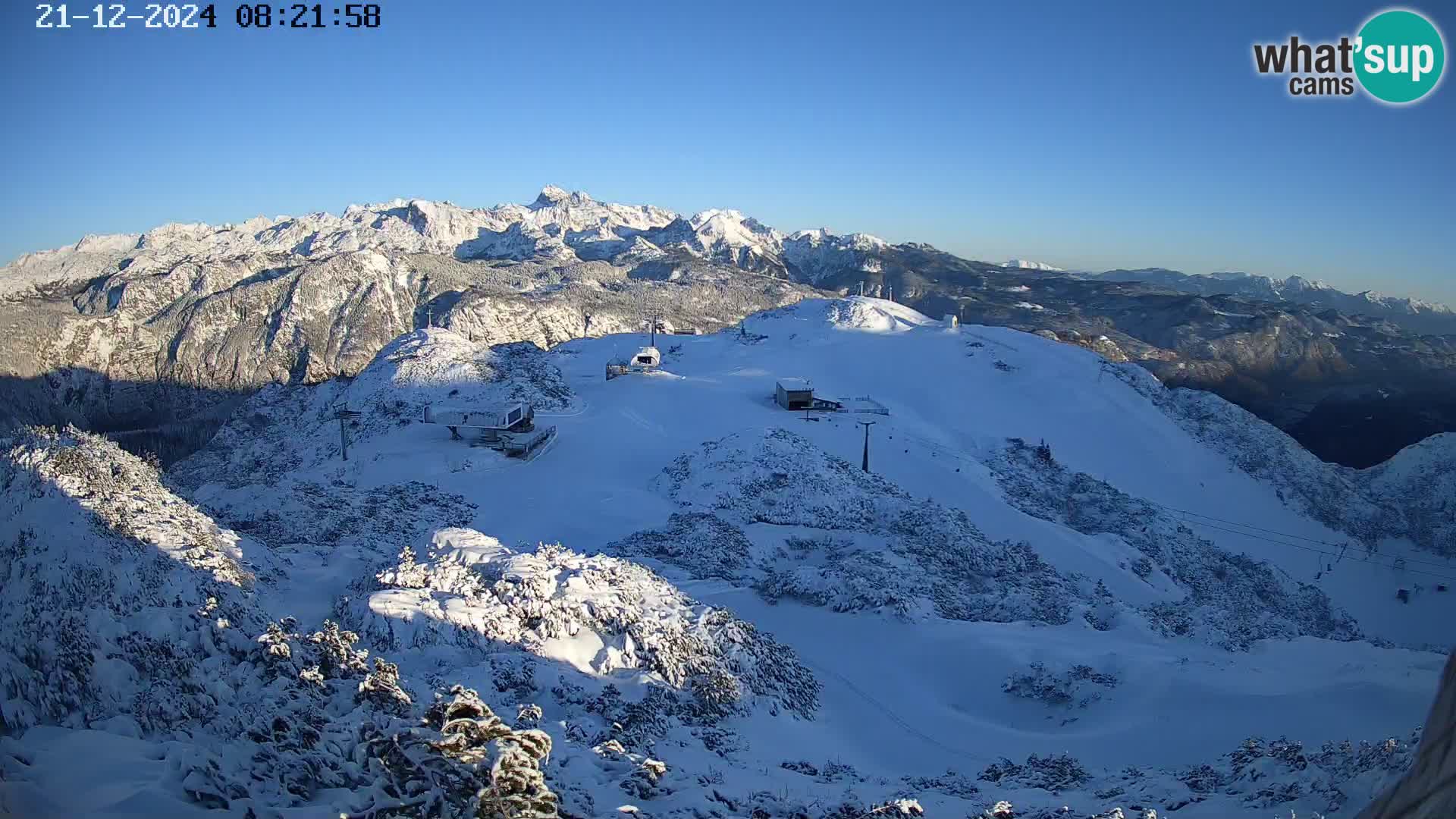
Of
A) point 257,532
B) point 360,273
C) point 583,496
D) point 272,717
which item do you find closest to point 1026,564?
point 583,496

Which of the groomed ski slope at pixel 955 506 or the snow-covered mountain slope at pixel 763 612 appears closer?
the snow-covered mountain slope at pixel 763 612

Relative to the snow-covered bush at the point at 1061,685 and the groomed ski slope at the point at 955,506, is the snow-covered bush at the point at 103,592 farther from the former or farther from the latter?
the snow-covered bush at the point at 1061,685

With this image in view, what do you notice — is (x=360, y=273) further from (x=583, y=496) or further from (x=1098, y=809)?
(x=1098, y=809)

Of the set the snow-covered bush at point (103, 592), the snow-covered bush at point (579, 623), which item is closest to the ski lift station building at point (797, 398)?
the snow-covered bush at point (579, 623)

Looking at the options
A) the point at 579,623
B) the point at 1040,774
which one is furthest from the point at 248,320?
the point at 1040,774

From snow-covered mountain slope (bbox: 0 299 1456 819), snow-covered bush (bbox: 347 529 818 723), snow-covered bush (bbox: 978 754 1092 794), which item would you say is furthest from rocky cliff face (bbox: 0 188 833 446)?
snow-covered bush (bbox: 978 754 1092 794)

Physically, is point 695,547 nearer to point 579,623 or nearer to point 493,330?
point 579,623
